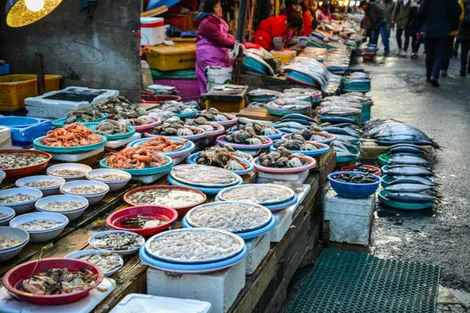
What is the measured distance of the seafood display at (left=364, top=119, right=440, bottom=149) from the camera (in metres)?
8.09

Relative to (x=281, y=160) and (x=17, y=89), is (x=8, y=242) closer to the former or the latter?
(x=281, y=160)

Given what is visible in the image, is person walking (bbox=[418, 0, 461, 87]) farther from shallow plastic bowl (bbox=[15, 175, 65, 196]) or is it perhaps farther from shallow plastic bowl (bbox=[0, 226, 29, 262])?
shallow plastic bowl (bbox=[0, 226, 29, 262])

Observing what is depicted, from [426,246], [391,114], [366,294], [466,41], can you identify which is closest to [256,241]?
[366,294]

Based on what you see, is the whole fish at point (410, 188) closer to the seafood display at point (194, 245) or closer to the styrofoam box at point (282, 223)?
the styrofoam box at point (282, 223)

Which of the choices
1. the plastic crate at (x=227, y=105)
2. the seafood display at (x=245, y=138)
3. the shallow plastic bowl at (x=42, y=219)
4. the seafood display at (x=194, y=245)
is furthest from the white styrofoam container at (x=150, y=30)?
the seafood display at (x=194, y=245)

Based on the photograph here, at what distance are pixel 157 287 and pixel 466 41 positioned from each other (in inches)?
626

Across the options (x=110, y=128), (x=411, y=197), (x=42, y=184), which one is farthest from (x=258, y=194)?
(x=411, y=197)

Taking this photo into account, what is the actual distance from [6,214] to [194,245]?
1.33m

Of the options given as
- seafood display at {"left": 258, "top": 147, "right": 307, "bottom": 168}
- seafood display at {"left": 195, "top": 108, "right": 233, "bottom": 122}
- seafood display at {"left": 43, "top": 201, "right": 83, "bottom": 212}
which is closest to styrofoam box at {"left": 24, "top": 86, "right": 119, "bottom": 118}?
seafood display at {"left": 195, "top": 108, "right": 233, "bottom": 122}

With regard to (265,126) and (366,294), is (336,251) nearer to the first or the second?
(366,294)

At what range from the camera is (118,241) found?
333 cm

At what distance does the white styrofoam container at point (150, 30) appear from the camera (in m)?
10.4

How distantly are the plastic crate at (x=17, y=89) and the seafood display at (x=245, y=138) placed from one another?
110 inches

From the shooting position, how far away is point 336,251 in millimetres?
5539
